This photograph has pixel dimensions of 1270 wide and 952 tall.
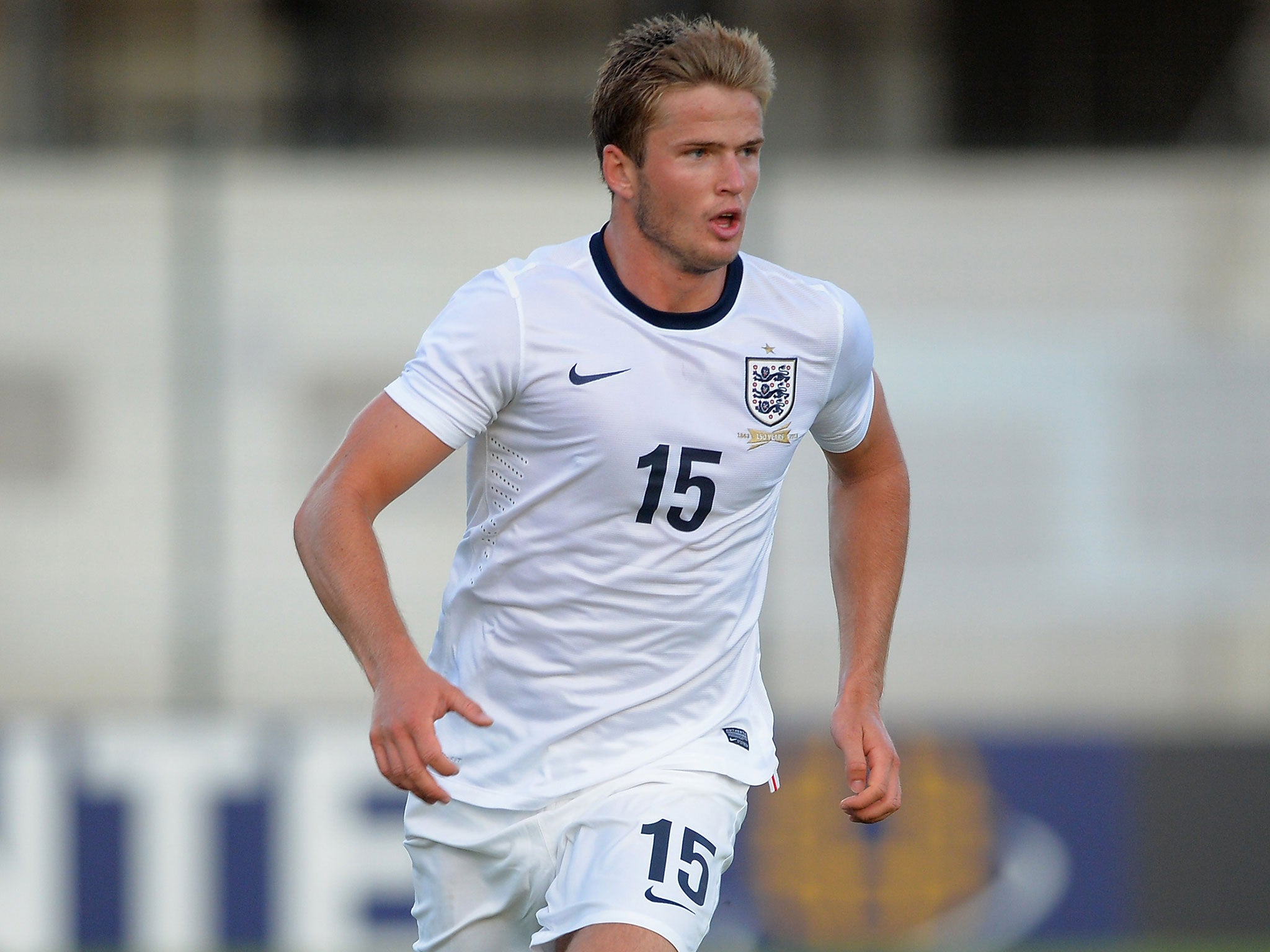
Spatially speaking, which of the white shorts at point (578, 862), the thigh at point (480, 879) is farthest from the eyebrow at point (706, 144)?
the thigh at point (480, 879)

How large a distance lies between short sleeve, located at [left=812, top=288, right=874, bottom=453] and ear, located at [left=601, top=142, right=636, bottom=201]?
1.56 ft

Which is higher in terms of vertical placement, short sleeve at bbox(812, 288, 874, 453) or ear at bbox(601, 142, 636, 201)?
ear at bbox(601, 142, 636, 201)

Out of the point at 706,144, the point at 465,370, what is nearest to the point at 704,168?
the point at 706,144

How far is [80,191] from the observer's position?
30.4 ft

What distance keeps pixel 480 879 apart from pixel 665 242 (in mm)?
1263

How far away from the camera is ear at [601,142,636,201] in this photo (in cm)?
330

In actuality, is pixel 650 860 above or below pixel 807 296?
below

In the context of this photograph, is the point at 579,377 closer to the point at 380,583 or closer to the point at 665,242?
the point at 665,242

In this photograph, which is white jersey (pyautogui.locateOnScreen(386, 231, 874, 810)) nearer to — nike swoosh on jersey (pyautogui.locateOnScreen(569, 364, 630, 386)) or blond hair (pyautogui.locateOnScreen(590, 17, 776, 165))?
nike swoosh on jersey (pyautogui.locateOnScreen(569, 364, 630, 386))

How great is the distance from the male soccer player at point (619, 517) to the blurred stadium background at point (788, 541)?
14.0ft

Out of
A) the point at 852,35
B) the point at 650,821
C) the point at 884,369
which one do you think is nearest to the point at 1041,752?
the point at 884,369

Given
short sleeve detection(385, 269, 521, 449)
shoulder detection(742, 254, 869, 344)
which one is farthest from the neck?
short sleeve detection(385, 269, 521, 449)

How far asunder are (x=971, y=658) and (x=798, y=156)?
9.63 ft

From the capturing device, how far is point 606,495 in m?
3.23
